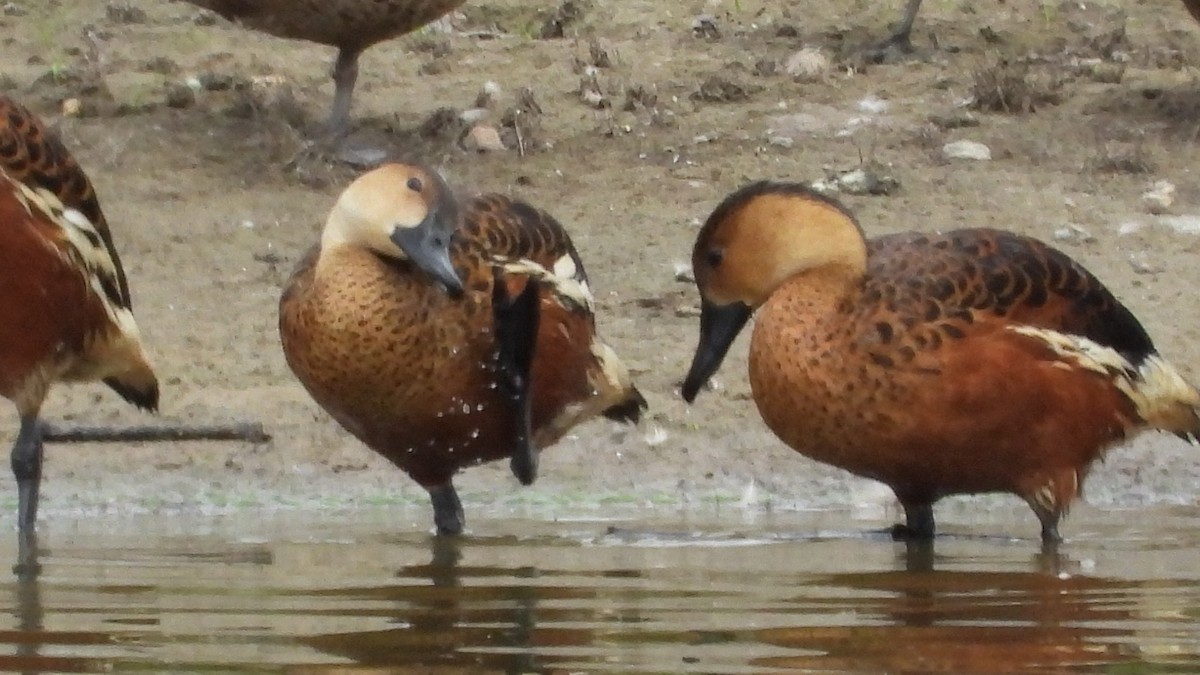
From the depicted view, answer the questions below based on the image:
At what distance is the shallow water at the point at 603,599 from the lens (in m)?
4.30

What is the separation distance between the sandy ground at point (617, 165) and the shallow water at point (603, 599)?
2.36ft

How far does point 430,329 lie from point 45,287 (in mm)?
1169

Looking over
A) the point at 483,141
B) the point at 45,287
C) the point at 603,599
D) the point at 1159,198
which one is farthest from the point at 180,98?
the point at 603,599

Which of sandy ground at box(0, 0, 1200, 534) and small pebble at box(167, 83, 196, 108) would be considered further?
small pebble at box(167, 83, 196, 108)

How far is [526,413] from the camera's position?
697cm

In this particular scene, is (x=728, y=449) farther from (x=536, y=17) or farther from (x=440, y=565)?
(x=536, y=17)

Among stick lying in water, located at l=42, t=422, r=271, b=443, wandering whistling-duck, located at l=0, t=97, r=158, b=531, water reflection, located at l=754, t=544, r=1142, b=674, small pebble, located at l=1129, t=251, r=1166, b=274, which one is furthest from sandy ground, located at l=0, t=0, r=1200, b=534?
water reflection, located at l=754, t=544, r=1142, b=674

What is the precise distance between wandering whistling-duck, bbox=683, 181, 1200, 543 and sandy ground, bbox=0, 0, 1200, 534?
1.18m

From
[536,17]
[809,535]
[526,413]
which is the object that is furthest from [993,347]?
[536,17]

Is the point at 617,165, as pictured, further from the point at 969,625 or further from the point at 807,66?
the point at 969,625

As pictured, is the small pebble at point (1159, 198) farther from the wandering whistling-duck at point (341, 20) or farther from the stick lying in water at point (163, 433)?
the stick lying in water at point (163, 433)

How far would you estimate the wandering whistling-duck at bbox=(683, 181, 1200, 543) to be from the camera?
21.0 feet

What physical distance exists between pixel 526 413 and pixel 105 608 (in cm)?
210

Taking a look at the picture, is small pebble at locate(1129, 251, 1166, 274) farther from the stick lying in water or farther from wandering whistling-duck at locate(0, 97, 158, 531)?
wandering whistling-duck at locate(0, 97, 158, 531)
